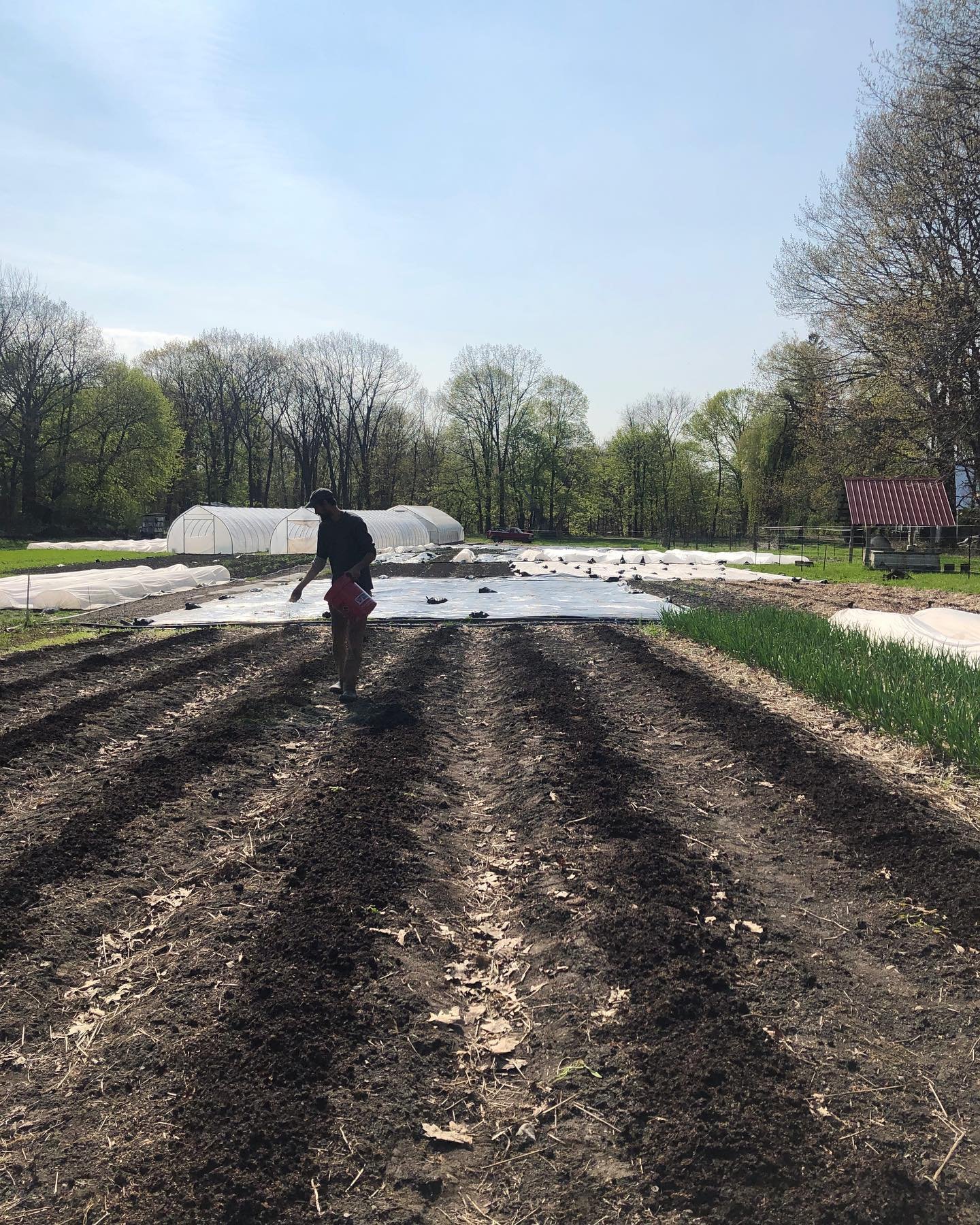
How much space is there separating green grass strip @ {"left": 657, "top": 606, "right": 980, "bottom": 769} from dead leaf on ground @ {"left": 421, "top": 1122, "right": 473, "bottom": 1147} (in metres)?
3.99

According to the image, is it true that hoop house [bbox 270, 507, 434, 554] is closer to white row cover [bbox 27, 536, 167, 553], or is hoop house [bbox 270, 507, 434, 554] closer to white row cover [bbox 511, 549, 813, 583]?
white row cover [bbox 27, 536, 167, 553]

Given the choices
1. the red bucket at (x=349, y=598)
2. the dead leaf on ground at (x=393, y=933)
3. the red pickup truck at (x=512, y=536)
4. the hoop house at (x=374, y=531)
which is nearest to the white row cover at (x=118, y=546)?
the hoop house at (x=374, y=531)

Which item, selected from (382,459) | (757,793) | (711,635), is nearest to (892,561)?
(711,635)

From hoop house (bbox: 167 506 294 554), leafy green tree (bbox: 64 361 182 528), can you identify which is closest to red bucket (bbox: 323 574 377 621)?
hoop house (bbox: 167 506 294 554)

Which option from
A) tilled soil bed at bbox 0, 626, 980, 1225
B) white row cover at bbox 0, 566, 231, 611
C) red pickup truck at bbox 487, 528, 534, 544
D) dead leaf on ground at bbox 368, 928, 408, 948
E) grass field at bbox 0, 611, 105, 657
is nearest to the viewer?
tilled soil bed at bbox 0, 626, 980, 1225

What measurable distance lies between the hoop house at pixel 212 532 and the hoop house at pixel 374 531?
1.19 m

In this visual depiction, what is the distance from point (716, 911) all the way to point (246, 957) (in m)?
1.92

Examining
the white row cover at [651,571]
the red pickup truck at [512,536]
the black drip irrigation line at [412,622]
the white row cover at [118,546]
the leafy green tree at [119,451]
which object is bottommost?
the black drip irrigation line at [412,622]

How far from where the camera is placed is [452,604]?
15312mm

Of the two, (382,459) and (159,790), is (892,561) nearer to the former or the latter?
(159,790)

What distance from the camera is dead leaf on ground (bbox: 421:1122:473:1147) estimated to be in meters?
2.19

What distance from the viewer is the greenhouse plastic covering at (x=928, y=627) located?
8.99 m

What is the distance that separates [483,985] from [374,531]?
34115 millimetres

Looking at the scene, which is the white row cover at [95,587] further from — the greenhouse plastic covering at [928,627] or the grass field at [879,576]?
the grass field at [879,576]
